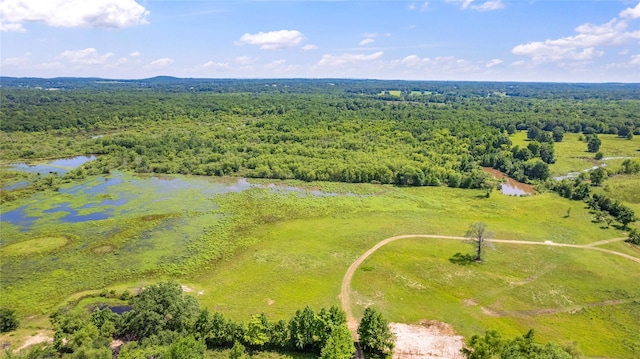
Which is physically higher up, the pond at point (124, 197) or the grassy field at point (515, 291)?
the pond at point (124, 197)

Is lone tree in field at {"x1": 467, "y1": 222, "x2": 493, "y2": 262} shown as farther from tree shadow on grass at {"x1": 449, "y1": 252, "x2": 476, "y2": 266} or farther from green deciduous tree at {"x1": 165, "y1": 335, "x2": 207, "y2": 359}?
green deciduous tree at {"x1": 165, "y1": 335, "x2": 207, "y2": 359}

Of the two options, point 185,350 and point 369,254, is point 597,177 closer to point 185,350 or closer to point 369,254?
point 369,254

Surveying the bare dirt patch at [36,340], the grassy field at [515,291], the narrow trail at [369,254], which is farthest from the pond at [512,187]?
the bare dirt patch at [36,340]

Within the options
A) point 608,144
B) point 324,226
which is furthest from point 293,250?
point 608,144

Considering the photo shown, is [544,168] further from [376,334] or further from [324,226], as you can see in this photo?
[376,334]

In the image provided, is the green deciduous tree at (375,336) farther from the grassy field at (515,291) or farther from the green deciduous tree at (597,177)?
the green deciduous tree at (597,177)
